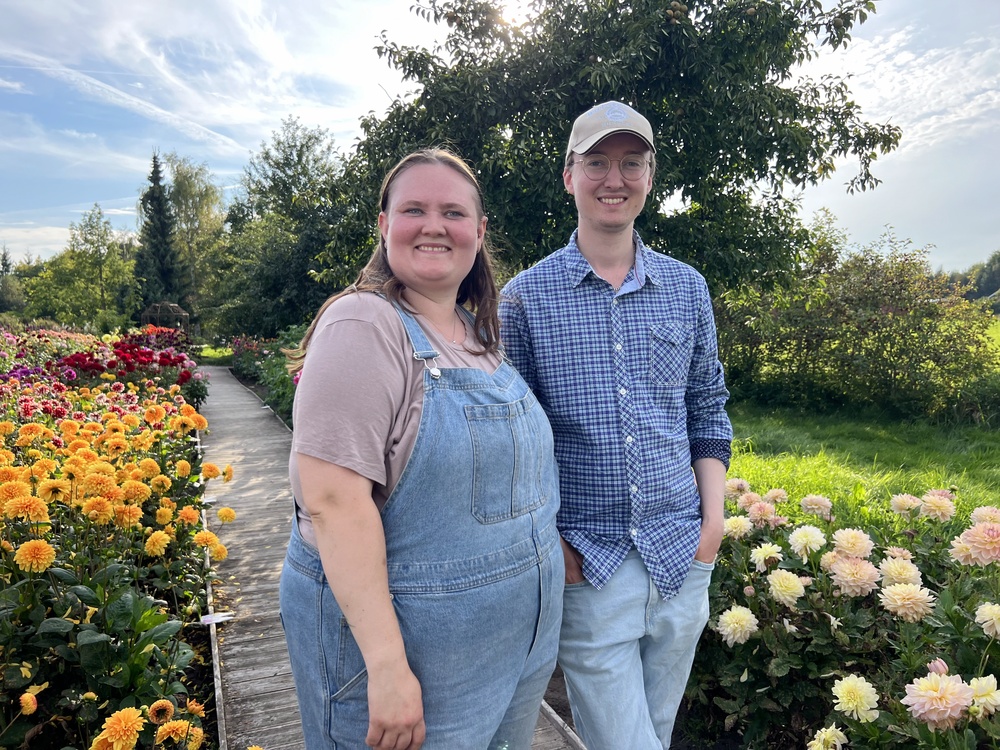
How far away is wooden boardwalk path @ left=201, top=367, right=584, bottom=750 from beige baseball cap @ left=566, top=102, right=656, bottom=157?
2.18 metres

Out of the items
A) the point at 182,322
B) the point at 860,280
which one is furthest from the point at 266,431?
the point at 182,322

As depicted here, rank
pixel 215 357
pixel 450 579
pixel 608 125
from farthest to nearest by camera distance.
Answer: pixel 215 357, pixel 608 125, pixel 450 579

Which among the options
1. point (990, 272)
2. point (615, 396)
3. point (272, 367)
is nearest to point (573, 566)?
point (615, 396)

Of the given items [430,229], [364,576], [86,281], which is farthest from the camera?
[86,281]

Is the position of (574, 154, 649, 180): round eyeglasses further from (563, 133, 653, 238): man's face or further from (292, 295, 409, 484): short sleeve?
(292, 295, 409, 484): short sleeve

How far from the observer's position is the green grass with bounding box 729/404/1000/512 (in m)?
4.84

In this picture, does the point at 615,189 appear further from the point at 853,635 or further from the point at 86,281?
the point at 86,281

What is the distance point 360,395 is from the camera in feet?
3.72

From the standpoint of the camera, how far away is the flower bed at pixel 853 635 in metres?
1.67

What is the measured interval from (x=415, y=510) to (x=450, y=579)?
0.16 m

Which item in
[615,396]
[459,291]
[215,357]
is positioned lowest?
[215,357]

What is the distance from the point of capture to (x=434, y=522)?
120cm

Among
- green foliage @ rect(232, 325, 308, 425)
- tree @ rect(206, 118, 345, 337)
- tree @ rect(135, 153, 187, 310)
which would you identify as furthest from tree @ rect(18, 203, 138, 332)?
green foliage @ rect(232, 325, 308, 425)

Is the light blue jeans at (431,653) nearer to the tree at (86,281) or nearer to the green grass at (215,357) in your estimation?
the green grass at (215,357)
